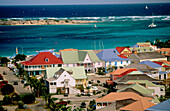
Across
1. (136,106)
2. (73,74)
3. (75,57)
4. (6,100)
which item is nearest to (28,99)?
(6,100)

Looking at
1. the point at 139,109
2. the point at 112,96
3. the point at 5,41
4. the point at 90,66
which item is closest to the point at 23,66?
the point at 90,66

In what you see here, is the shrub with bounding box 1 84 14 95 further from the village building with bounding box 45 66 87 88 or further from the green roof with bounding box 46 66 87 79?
the green roof with bounding box 46 66 87 79

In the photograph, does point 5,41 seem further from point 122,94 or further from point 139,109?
point 139,109

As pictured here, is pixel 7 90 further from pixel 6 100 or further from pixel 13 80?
pixel 13 80

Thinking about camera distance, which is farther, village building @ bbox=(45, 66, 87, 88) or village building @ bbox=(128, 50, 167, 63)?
village building @ bbox=(128, 50, 167, 63)

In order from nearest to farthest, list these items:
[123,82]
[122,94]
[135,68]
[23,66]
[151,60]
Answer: [122,94], [123,82], [135,68], [23,66], [151,60]

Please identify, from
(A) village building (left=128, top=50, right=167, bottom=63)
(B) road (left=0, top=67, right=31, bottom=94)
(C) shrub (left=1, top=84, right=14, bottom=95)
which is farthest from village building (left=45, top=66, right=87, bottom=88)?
(A) village building (left=128, top=50, right=167, bottom=63)
